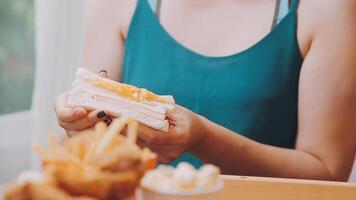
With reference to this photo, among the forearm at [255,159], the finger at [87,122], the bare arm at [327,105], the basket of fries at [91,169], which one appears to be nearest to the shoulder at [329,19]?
the bare arm at [327,105]

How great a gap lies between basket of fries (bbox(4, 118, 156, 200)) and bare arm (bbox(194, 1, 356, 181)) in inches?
23.6

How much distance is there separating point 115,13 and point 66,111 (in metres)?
0.41

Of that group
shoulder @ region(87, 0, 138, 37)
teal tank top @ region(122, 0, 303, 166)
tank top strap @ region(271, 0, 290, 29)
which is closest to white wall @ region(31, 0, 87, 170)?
shoulder @ region(87, 0, 138, 37)

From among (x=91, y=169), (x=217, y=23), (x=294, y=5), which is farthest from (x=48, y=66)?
(x=91, y=169)

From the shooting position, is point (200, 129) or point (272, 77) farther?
point (272, 77)

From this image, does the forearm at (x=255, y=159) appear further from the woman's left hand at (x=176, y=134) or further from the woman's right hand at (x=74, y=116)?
the woman's right hand at (x=74, y=116)

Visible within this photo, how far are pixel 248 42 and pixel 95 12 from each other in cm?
34

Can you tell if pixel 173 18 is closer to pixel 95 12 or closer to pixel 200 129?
pixel 95 12

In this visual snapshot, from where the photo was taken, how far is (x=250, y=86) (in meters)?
1.23

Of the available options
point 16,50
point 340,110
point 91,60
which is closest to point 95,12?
point 91,60

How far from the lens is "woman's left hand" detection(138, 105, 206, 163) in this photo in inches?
37.9

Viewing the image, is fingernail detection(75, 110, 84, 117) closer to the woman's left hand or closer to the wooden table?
the woman's left hand

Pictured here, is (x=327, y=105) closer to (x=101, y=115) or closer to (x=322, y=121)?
(x=322, y=121)

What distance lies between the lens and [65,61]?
2.06m
